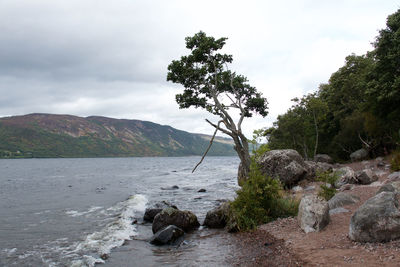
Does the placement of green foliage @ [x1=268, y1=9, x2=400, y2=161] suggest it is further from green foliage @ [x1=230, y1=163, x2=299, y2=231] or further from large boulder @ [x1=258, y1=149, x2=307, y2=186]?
green foliage @ [x1=230, y1=163, x2=299, y2=231]

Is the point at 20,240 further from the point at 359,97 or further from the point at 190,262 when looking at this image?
the point at 359,97

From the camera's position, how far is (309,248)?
27.6ft

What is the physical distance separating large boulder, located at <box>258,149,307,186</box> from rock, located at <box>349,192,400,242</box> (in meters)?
15.8

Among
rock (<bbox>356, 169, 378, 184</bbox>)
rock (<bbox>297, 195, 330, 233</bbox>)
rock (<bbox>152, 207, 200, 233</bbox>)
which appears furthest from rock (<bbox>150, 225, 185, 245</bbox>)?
rock (<bbox>356, 169, 378, 184</bbox>)

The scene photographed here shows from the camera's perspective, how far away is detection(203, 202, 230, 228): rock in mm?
14359

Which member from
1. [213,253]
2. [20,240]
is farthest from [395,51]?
[20,240]

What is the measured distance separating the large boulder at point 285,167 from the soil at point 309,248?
39.5 ft

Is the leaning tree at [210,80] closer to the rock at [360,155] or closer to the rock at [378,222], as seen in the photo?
the rock at [378,222]

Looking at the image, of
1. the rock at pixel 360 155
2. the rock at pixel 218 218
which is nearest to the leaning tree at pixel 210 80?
the rock at pixel 218 218

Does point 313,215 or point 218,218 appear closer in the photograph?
point 313,215

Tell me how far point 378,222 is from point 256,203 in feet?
18.0

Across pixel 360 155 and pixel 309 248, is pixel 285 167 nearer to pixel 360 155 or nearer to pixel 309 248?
pixel 309 248

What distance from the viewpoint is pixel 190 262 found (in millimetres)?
9484

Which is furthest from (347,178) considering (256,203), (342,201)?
(256,203)
